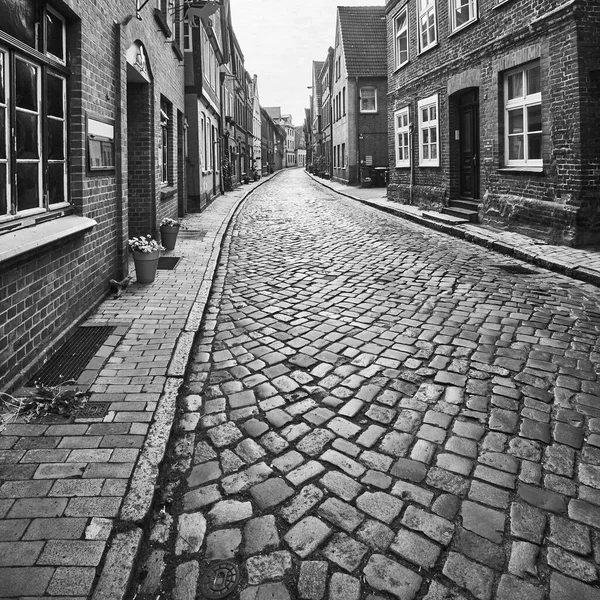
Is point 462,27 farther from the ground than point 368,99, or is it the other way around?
point 368,99

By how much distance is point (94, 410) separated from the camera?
366cm

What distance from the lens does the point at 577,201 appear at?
9438mm

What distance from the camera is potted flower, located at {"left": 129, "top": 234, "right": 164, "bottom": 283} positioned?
7348mm

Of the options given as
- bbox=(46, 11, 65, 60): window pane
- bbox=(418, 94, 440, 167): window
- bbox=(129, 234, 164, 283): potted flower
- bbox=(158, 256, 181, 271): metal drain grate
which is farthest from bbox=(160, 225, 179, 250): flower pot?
bbox=(418, 94, 440, 167): window

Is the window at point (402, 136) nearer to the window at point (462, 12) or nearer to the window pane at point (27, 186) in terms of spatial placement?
the window at point (462, 12)

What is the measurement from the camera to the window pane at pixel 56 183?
5233 mm

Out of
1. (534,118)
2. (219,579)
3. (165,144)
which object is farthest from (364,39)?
(219,579)

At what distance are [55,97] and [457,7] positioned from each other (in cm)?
1219

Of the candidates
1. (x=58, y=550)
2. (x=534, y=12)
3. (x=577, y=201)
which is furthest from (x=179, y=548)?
(x=534, y=12)

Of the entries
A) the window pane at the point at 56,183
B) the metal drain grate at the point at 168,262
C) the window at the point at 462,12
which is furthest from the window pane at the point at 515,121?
the window pane at the point at 56,183

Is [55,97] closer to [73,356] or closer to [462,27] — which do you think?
[73,356]

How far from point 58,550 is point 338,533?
1.20 metres

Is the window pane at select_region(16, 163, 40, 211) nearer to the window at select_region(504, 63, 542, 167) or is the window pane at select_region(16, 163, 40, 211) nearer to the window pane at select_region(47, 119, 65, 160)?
the window pane at select_region(47, 119, 65, 160)

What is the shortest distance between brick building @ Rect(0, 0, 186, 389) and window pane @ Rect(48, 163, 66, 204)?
1 cm
